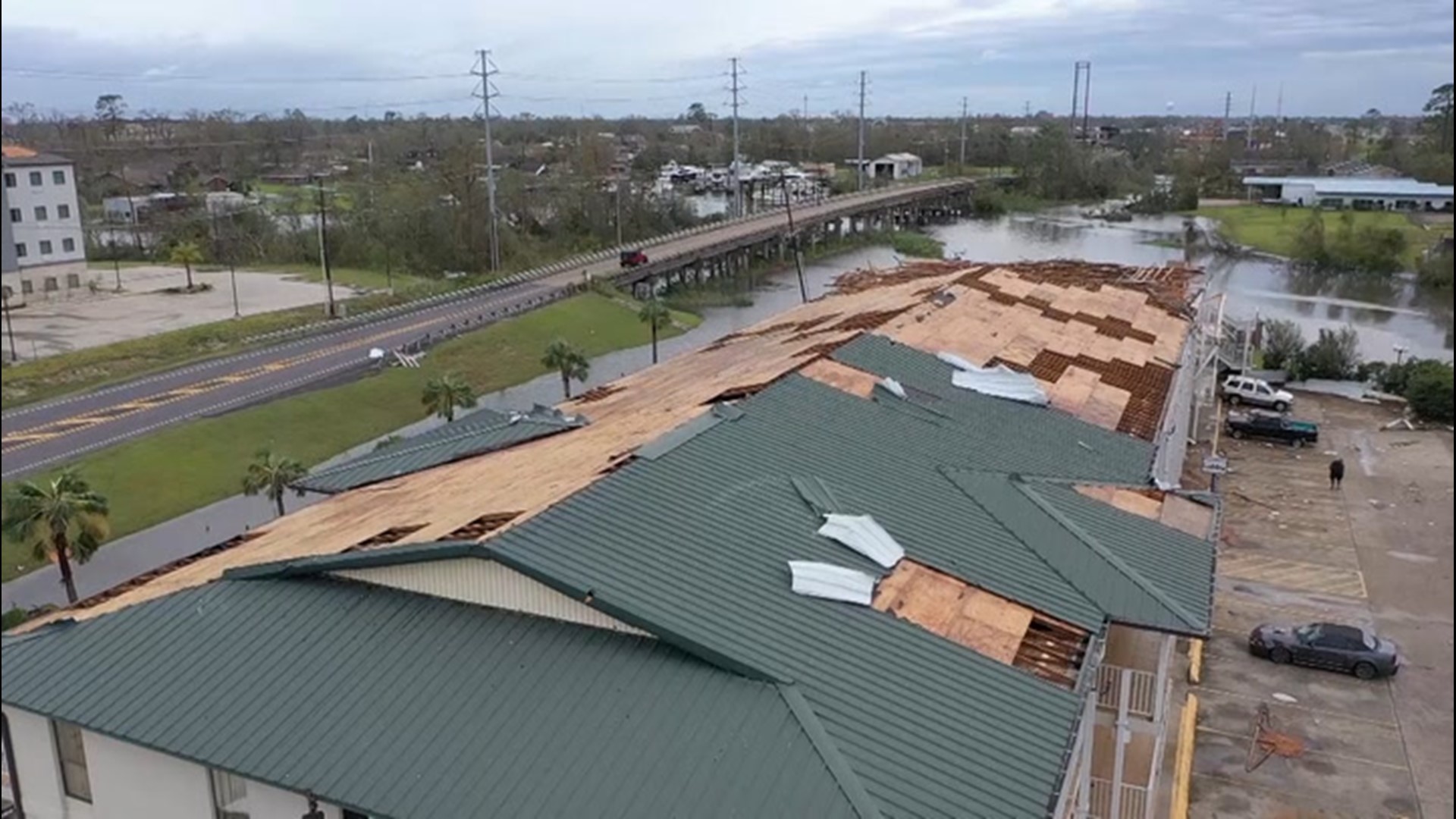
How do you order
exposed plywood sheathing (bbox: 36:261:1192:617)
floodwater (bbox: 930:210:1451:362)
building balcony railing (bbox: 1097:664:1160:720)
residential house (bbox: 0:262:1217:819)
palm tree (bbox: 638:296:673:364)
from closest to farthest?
floodwater (bbox: 930:210:1451:362) → residential house (bbox: 0:262:1217:819) → building balcony railing (bbox: 1097:664:1160:720) → exposed plywood sheathing (bbox: 36:261:1192:617) → palm tree (bbox: 638:296:673:364)

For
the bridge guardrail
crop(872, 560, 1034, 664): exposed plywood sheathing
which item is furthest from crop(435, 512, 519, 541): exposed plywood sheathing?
the bridge guardrail

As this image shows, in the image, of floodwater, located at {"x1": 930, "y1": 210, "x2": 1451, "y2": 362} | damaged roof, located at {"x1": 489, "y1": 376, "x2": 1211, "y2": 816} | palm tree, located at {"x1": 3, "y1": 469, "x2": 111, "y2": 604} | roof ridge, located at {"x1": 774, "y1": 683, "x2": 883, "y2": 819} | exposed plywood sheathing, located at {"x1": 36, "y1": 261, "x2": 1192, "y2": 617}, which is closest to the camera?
floodwater, located at {"x1": 930, "y1": 210, "x2": 1451, "y2": 362}

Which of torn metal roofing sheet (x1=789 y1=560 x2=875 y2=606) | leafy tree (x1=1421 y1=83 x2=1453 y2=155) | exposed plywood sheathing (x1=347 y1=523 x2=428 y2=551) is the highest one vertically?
leafy tree (x1=1421 y1=83 x2=1453 y2=155)

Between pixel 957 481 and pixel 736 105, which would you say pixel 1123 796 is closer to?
pixel 957 481

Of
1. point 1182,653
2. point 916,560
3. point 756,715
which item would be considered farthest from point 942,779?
point 1182,653

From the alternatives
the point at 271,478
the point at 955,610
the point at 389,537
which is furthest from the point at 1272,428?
the point at 389,537

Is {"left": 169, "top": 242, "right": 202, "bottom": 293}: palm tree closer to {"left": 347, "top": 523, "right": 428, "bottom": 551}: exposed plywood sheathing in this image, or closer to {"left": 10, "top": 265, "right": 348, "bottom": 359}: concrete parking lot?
{"left": 10, "top": 265, "right": 348, "bottom": 359}: concrete parking lot

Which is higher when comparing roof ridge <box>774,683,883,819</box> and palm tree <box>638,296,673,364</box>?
roof ridge <box>774,683,883,819</box>
